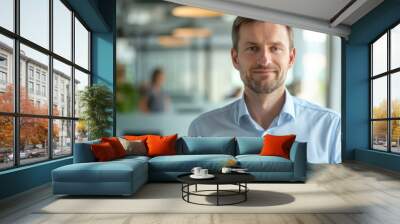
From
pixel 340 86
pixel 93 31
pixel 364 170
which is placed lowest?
pixel 364 170

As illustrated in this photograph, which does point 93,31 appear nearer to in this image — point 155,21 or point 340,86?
point 155,21

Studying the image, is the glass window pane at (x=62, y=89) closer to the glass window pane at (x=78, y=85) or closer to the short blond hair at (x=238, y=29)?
the glass window pane at (x=78, y=85)

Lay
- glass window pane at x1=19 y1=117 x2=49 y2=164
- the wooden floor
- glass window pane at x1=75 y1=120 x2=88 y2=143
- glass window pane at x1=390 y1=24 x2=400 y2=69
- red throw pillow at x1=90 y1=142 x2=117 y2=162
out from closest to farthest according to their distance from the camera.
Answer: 1. the wooden floor
2. glass window pane at x1=19 y1=117 x2=49 y2=164
3. red throw pillow at x1=90 y1=142 x2=117 y2=162
4. glass window pane at x1=75 y1=120 x2=88 y2=143
5. glass window pane at x1=390 y1=24 x2=400 y2=69

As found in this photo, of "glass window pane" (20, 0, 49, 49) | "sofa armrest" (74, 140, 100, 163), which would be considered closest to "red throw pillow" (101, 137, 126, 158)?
"sofa armrest" (74, 140, 100, 163)

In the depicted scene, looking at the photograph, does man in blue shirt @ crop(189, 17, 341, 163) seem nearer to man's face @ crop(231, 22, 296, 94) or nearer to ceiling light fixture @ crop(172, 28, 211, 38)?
man's face @ crop(231, 22, 296, 94)

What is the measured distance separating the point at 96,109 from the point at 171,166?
9.79 feet

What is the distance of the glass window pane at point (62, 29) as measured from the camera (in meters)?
7.12

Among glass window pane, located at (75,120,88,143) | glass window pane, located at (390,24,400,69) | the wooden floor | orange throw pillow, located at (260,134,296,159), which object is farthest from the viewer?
glass window pane, located at (390,24,400,69)

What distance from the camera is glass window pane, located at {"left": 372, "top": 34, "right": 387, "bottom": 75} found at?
29.6 ft

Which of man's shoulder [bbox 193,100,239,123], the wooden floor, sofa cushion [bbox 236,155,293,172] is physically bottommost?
the wooden floor

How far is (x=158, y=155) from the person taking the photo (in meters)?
6.97

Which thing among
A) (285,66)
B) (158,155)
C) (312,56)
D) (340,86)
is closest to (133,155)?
(158,155)

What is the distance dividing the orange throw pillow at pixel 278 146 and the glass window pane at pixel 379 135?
10.9ft

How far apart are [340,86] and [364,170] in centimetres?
253
